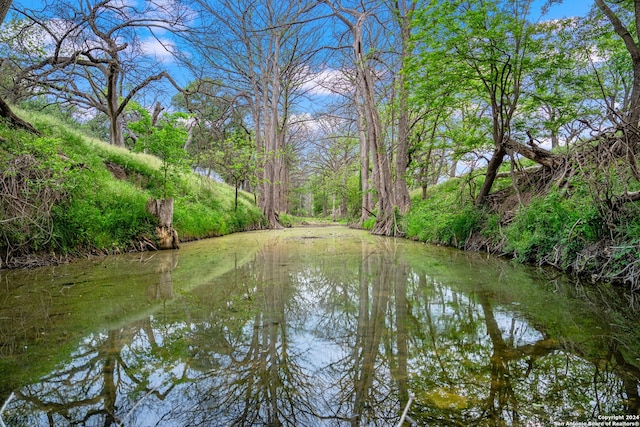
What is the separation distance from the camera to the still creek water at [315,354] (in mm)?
1165

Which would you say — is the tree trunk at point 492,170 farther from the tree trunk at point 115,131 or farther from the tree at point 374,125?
the tree trunk at point 115,131

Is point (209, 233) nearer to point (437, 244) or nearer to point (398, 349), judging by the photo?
point (437, 244)

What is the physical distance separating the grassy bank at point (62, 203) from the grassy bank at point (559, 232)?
6407mm

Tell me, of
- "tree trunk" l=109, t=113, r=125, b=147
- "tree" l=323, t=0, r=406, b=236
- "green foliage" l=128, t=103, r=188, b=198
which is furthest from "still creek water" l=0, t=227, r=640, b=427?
"tree trunk" l=109, t=113, r=125, b=147

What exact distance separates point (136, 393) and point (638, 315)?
3.06 meters

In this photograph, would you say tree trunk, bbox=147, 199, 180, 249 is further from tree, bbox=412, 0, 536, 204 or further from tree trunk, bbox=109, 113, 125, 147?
tree trunk, bbox=109, 113, 125, 147

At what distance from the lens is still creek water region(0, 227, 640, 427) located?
1.17 metres

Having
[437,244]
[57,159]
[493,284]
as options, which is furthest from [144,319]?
[437,244]

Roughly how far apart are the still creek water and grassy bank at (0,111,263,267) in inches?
50.7

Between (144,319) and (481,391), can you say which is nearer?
(481,391)

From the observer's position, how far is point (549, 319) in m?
2.15

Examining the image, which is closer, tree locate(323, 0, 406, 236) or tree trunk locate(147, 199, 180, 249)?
tree trunk locate(147, 199, 180, 249)

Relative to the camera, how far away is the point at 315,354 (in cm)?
167

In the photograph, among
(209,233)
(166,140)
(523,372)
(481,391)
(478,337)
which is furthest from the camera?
(209,233)
